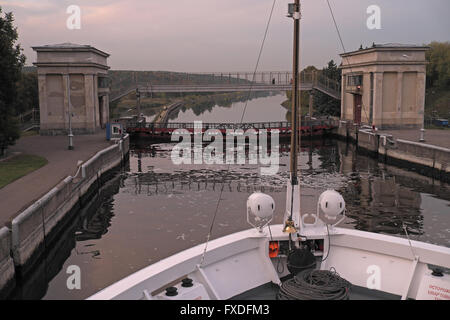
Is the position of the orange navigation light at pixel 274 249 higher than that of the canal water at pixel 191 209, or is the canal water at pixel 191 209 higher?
the orange navigation light at pixel 274 249

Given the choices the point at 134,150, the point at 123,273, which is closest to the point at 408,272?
the point at 123,273

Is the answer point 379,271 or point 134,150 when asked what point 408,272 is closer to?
point 379,271

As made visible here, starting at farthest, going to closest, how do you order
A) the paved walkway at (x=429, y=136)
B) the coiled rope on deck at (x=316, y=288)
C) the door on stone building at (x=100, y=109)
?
the door on stone building at (x=100, y=109), the paved walkway at (x=429, y=136), the coiled rope on deck at (x=316, y=288)

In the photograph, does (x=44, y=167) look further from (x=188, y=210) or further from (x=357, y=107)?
(x=357, y=107)

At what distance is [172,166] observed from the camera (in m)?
40.0

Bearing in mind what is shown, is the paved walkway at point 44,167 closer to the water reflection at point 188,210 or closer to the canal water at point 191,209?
the water reflection at point 188,210

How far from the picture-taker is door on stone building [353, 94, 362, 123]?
5869 cm

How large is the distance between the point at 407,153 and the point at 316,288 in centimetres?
3429

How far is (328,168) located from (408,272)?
3064 cm

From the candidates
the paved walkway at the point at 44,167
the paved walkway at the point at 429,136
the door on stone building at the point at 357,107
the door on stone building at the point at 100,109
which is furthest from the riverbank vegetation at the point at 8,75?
the door on stone building at the point at 357,107

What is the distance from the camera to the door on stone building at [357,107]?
58691 millimetres

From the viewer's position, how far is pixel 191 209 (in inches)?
1011

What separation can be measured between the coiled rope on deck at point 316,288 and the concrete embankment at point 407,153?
28.1 meters

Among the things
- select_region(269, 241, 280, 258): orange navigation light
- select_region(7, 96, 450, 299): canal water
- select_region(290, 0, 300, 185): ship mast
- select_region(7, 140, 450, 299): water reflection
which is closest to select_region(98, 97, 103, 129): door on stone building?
select_region(7, 96, 450, 299): canal water
